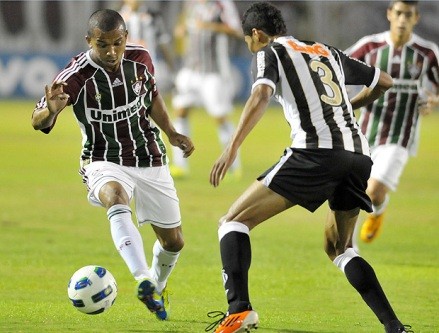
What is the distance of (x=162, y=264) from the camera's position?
7621 mm

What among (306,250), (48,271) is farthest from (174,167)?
(48,271)

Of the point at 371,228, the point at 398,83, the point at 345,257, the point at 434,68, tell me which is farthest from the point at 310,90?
the point at 371,228

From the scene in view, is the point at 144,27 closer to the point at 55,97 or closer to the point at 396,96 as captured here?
the point at 396,96

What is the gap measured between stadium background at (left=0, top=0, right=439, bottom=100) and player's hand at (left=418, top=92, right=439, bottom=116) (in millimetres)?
18765

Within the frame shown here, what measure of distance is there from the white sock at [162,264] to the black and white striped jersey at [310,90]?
1.46 metres

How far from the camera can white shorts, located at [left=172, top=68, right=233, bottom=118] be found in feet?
55.8

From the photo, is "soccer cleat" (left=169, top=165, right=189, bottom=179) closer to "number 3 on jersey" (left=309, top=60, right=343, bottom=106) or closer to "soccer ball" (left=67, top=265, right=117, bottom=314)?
"soccer ball" (left=67, top=265, right=117, bottom=314)

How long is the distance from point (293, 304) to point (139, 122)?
1.84 metres

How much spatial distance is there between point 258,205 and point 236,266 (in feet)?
1.31

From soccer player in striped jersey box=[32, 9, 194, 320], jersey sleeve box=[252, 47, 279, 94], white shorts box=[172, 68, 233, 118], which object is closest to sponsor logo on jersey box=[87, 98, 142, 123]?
soccer player in striped jersey box=[32, 9, 194, 320]

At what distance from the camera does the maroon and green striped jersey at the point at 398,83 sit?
1017 centimetres

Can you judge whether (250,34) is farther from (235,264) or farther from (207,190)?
(207,190)

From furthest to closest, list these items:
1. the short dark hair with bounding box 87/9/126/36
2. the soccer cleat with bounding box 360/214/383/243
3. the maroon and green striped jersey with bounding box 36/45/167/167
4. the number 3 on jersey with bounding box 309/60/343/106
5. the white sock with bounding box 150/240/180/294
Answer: the soccer cleat with bounding box 360/214/383/243
the white sock with bounding box 150/240/180/294
the maroon and green striped jersey with bounding box 36/45/167/167
the short dark hair with bounding box 87/9/126/36
the number 3 on jersey with bounding box 309/60/343/106

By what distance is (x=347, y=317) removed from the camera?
758 centimetres
